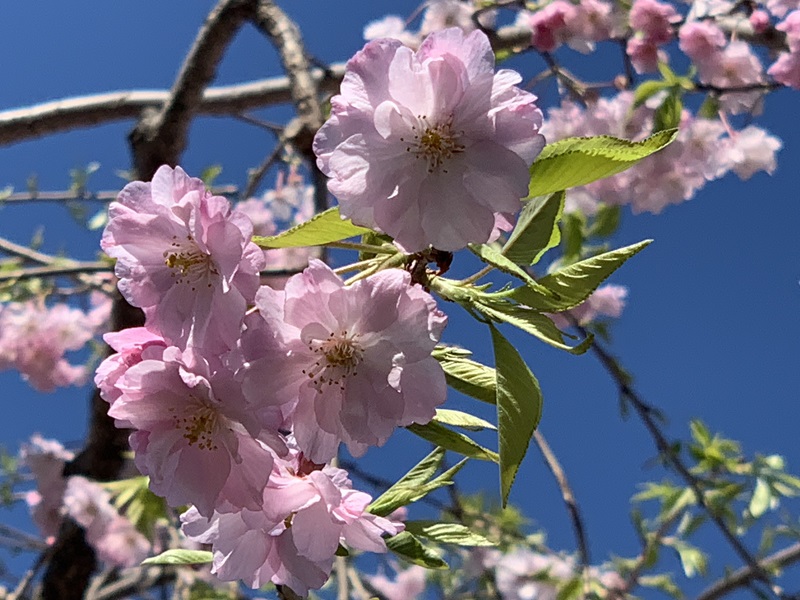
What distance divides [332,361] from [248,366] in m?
0.06

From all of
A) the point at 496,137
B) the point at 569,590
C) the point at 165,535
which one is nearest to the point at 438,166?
the point at 496,137

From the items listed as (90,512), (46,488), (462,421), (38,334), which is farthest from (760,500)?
(38,334)

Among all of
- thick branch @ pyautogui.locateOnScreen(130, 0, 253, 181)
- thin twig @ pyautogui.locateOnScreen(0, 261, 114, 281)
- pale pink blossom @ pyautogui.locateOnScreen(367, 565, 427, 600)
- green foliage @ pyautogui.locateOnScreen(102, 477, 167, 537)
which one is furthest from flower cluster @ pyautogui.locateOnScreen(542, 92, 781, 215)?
pale pink blossom @ pyautogui.locateOnScreen(367, 565, 427, 600)

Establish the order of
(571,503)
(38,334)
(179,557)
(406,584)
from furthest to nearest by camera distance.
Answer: (406,584) < (38,334) < (571,503) < (179,557)

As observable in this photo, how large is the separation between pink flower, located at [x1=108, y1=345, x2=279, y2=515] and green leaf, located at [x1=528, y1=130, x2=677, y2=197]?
0.24 m

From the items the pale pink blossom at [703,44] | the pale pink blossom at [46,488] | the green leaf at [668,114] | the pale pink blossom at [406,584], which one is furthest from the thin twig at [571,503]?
the pale pink blossom at [406,584]

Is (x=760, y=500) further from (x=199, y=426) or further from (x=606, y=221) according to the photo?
(x=199, y=426)

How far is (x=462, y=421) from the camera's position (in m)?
0.54

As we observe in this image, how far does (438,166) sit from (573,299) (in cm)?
12

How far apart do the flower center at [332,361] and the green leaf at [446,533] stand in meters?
0.19

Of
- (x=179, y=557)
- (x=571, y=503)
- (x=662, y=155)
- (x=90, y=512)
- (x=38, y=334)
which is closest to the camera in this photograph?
(x=179, y=557)

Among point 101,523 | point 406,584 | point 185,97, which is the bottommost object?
point 406,584

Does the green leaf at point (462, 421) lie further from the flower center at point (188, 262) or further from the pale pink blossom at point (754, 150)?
the pale pink blossom at point (754, 150)

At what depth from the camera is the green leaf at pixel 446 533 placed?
1.89 ft
